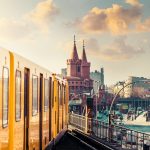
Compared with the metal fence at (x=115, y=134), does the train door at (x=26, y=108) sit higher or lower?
higher

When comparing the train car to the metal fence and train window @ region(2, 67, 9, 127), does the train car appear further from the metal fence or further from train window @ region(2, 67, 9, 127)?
the metal fence

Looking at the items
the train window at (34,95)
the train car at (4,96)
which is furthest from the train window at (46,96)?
the train car at (4,96)

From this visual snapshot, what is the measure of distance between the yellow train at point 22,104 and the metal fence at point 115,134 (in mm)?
5296

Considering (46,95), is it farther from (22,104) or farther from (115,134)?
(115,134)

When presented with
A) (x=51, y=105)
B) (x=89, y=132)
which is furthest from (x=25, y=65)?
(x=89, y=132)

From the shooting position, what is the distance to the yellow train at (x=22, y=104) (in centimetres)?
891

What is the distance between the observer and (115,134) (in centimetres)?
2575

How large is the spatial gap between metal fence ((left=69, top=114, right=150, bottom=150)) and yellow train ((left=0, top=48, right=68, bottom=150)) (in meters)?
5.30

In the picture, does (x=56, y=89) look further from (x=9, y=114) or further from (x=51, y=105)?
(x=9, y=114)

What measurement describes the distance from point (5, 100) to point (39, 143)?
5.43 m

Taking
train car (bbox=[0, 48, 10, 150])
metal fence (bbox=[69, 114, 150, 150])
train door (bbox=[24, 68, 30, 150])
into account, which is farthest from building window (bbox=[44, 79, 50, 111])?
train car (bbox=[0, 48, 10, 150])

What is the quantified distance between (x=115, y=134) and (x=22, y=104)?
15.7 meters

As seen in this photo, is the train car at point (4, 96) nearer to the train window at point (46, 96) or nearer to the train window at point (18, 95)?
the train window at point (18, 95)

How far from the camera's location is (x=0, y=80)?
850cm
